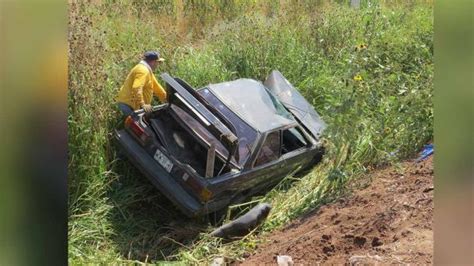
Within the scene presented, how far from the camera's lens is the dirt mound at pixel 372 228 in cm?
428

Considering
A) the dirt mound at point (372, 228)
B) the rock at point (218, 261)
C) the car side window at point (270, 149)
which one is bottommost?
the rock at point (218, 261)

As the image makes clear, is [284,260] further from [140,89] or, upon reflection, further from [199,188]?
[140,89]

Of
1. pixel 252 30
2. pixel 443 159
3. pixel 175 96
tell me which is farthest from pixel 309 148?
pixel 443 159

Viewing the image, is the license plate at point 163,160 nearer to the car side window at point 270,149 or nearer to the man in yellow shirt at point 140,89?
the man in yellow shirt at point 140,89

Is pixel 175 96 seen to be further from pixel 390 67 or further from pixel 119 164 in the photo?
pixel 390 67

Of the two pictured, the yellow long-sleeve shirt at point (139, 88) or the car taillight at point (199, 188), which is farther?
the yellow long-sleeve shirt at point (139, 88)

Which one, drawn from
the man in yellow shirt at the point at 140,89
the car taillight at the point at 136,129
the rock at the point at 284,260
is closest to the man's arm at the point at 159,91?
the man in yellow shirt at the point at 140,89

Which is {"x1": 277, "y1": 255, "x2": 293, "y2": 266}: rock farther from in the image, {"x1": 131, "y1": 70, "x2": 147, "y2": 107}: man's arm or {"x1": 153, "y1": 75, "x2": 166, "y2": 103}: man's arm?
{"x1": 153, "y1": 75, "x2": 166, "y2": 103}: man's arm

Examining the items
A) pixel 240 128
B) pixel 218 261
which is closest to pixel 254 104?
pixel 240 128

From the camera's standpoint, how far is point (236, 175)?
554cm

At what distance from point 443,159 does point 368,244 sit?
292cm

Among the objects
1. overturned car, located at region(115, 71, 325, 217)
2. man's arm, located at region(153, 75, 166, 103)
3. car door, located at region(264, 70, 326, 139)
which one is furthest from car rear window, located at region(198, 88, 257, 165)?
car door, located at region(264, 70, 326, 139)

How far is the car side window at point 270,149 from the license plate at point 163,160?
3.23ft

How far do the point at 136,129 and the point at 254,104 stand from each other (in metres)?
1.50
